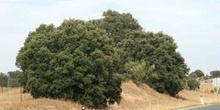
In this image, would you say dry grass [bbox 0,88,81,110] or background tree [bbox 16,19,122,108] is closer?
dry grass [bbox 0,88,81,110]

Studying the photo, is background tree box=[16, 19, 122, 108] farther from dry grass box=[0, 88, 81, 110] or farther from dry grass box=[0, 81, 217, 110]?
dry grass box=[0, 88, 81, 110]

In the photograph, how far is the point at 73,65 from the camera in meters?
30.1

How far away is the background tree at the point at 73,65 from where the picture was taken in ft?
99.5

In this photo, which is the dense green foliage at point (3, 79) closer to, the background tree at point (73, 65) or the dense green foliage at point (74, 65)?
the dense green foliage at point (74, 65)

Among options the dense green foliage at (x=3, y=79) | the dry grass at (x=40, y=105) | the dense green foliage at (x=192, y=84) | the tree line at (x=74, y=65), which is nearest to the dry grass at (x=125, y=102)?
the dry grass at (x=40, y=105)

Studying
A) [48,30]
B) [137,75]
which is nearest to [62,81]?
[48,30]

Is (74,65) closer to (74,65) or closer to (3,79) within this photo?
(74,65)

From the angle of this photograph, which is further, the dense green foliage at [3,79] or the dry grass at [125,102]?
the dense green foliage at [3,79]

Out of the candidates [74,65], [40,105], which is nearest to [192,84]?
[74,65]

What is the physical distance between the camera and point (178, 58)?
209ft

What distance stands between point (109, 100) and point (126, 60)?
2910 cm

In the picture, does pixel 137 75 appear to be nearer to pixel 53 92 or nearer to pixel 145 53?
pixel 145 53

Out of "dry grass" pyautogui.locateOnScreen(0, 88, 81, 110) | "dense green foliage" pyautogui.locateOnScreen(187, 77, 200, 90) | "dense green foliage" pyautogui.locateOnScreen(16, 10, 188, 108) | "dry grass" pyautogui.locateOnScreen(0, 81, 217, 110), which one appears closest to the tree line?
"dense green foliage" pyautogui.locateOnScreen(16, 10, 188, 108)

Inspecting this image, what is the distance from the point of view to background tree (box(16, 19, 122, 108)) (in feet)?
99.5
